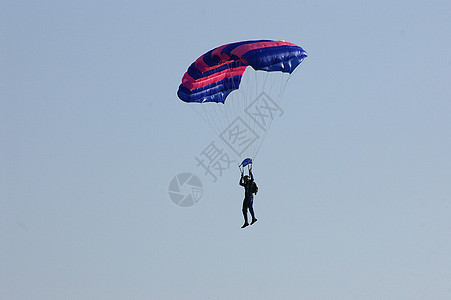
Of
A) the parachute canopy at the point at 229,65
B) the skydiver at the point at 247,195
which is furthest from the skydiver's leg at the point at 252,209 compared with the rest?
the parachute canopy at the point at 229,65

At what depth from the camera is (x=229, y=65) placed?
1781 inches

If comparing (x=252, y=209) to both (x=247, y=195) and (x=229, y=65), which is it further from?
(x=229, y=65)

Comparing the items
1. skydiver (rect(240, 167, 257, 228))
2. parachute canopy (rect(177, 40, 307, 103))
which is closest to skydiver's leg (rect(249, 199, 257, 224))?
skydiver (rect(240, 167, 257, 228))

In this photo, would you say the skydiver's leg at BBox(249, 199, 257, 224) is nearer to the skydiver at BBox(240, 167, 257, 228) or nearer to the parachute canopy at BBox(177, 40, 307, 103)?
the skydiver at BBox(240, 167, 257, 228)

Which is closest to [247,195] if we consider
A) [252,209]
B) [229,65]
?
[252,209]

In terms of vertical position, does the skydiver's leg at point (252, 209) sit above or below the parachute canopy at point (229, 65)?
below

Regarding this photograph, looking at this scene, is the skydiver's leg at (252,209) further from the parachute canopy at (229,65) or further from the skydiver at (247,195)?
the parachute canopy at (229,65)

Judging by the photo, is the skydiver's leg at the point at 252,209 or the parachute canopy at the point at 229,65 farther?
the skydiver's leg at the point at 252,209

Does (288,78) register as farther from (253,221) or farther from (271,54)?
(253,221)

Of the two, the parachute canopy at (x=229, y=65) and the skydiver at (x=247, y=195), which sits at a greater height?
the parachute canopy at (x=229, y=65)

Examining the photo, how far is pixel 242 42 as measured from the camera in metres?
43.0

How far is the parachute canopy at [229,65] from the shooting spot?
41.9 meters

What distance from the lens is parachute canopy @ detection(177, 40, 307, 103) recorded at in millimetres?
41875

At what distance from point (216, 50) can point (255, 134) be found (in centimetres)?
322
